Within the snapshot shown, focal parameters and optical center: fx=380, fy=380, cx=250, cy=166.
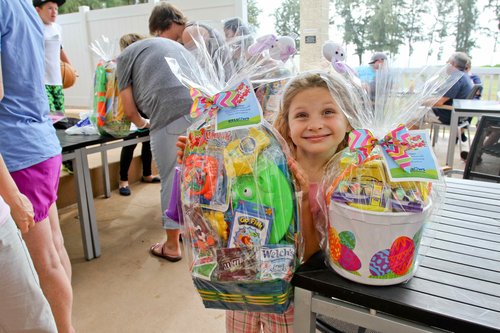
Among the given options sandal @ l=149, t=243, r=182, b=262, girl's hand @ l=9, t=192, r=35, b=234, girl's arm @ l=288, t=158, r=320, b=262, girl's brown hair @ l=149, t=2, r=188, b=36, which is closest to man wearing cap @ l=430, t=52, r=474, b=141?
girl's brown hair @ l=149, t=2, r=188, b=36

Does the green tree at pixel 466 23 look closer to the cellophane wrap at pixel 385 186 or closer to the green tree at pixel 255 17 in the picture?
the green tree at pixel 255 17

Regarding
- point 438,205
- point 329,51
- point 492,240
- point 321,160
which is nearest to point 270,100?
point 321,160

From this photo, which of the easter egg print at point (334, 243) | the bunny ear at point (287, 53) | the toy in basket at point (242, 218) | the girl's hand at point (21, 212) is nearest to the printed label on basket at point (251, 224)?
the toy in basket at point (242, 218)

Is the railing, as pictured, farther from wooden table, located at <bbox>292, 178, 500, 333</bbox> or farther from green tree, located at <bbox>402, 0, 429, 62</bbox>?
wooden table, located at <bbox>292, 178, 500, 333</bbox>

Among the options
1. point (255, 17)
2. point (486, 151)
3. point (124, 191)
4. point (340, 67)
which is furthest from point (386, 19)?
point (340, 67)

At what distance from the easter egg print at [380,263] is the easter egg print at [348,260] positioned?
25mm

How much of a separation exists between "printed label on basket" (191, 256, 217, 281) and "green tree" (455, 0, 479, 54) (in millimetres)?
5292

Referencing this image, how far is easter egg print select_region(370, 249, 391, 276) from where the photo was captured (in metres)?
0.68

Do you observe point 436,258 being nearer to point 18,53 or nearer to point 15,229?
point 15,229

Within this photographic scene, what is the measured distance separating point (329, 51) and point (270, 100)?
842 millimetres

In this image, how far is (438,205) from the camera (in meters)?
0.77

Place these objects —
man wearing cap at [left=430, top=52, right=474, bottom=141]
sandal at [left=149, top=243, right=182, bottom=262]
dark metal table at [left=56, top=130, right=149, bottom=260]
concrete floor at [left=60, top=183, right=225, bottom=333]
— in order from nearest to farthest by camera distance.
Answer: concrete floor at [left=60, top=183, right=225, bottom=333] → dark metal table at [left=56, top=130, right=149, bottom=260] → sandal at [left=149, top=243, right=182, bottom=262] → man wearing cap at [left=430, top=52, right=474, bottom=141]

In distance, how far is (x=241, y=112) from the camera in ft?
2.55

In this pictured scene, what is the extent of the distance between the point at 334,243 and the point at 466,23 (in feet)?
17.5
